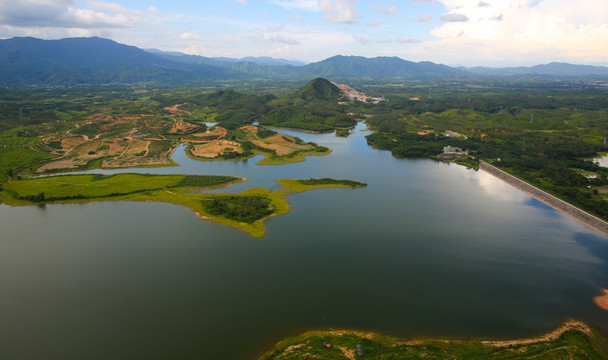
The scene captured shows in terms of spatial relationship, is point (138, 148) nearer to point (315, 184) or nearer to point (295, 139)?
point (295, 139)

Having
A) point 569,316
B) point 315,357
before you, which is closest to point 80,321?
point 315,357

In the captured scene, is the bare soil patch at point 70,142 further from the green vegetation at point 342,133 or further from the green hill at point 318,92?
the green hill at point 318,92

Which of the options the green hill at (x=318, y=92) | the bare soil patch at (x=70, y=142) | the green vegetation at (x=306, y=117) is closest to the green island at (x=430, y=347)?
the bare soil patch at (x=70, y=142)

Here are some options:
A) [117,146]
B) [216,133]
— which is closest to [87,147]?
[117,146]

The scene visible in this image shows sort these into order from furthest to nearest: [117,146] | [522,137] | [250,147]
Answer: [522,137] < [250,147] < [117,146]

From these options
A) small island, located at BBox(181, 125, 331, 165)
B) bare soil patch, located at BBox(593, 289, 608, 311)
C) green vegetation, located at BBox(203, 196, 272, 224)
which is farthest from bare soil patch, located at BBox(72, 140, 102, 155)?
bare soil patch, located at BBox(593, 289, 608, 311)

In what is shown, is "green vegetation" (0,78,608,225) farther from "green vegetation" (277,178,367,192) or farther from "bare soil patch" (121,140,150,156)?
"green vegetation" (277,178,367,192)
